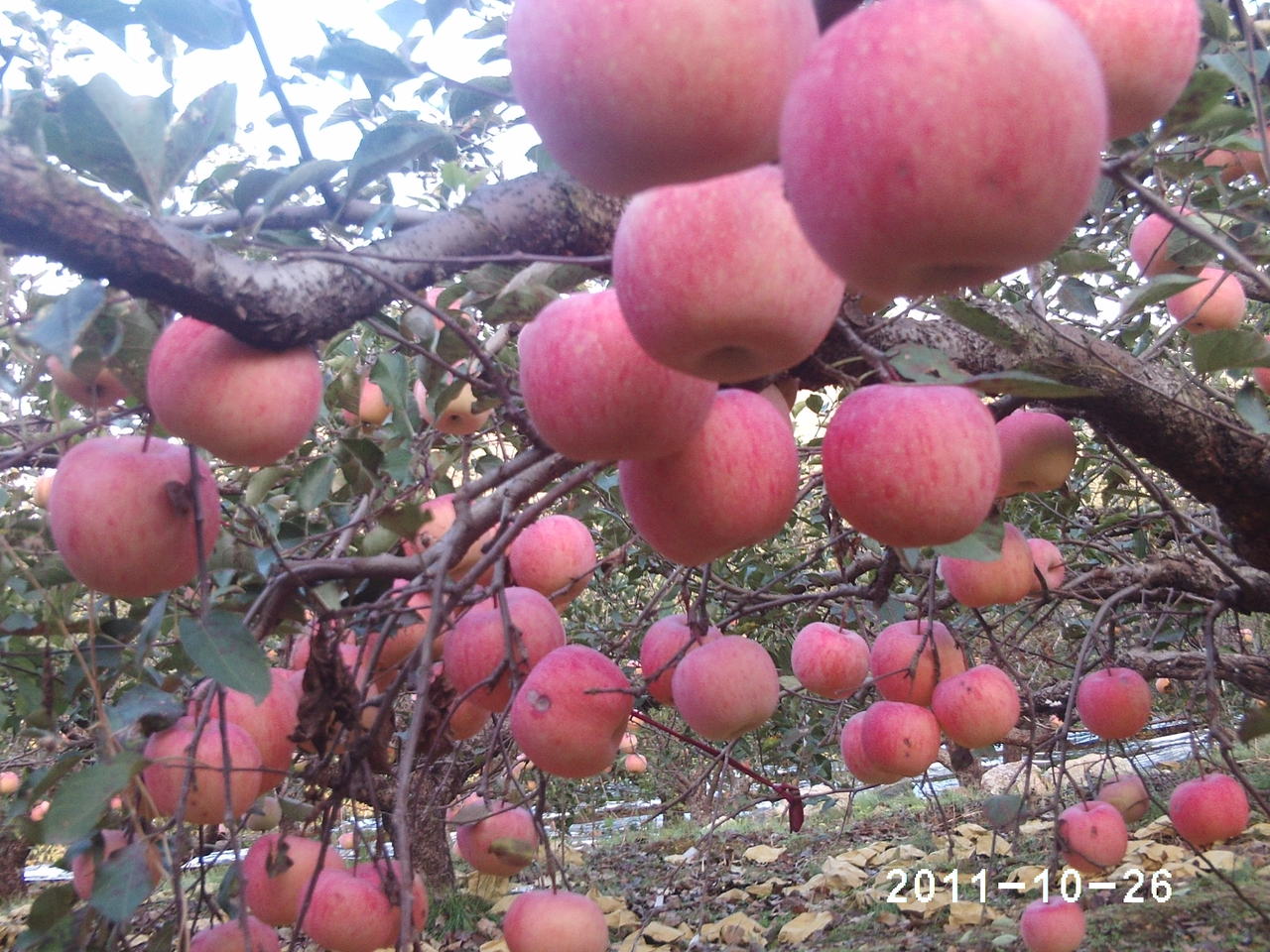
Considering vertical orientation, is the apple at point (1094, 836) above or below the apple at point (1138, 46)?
below

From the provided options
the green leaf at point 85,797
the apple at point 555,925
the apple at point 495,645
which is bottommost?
the apple at point 555,925

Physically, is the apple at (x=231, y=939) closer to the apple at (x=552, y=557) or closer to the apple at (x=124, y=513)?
the apple at (x=124, y=513)

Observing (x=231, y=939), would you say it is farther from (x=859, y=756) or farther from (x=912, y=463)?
(x=859, y=756)

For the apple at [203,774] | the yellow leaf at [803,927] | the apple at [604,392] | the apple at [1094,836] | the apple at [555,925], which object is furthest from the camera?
the yellow leaf at [803,927]

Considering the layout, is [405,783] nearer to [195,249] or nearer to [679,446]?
[679,446]

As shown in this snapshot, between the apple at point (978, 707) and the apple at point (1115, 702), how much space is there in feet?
1.24

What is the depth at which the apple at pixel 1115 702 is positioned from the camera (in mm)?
2137

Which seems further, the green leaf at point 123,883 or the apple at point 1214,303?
the apple at point 1214,303

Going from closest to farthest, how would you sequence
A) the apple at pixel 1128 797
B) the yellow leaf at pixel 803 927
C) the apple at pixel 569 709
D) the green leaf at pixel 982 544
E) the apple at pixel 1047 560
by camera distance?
the green leaf at pixel 982 544
the apple at pixel 569 709
the apple at pixel 1047 560
the apple at pixel 1128 797
the yellow leaf at pixel 803 927

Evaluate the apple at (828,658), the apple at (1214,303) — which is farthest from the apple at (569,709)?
the apple at (1214,303)

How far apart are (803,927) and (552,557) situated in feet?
8.71

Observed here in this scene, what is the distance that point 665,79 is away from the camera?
48 centimetres

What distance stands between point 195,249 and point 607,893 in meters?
4.90

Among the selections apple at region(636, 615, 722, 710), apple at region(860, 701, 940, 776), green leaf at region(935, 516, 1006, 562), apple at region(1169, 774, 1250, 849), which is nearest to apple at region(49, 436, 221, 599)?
green leaf at region(935, 516, 1006, 562)
